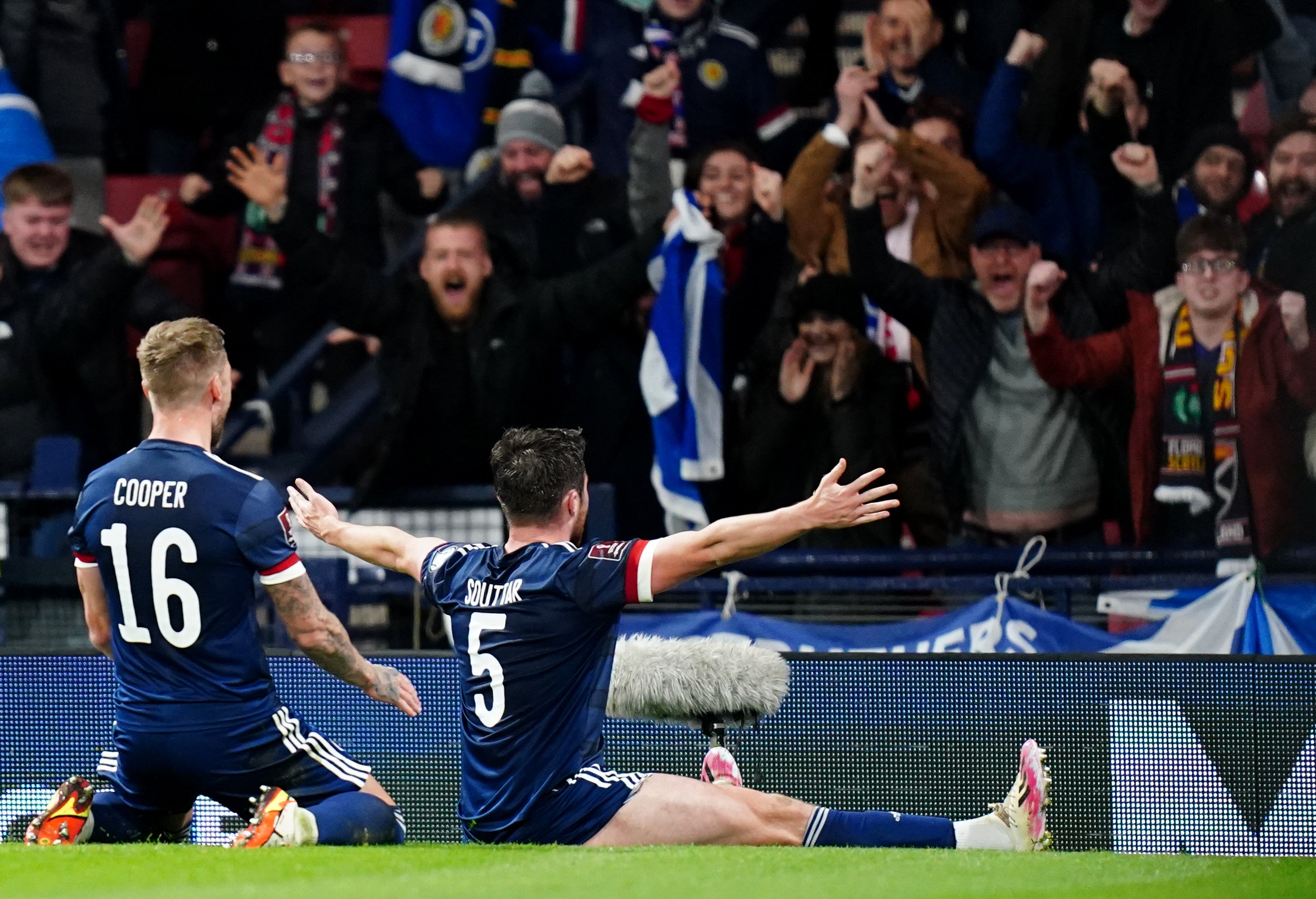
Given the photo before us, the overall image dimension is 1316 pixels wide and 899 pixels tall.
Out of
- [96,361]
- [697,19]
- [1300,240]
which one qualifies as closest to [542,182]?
[697,19]

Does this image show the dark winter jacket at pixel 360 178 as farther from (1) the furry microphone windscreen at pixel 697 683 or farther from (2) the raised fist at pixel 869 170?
(1) the furry microphone windscreen at pixel 697 683

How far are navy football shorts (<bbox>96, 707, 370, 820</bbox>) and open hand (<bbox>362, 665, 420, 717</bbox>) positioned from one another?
0.21 m

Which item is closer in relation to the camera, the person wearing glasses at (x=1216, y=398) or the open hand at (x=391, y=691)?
the open hand at (x=391, y=691)

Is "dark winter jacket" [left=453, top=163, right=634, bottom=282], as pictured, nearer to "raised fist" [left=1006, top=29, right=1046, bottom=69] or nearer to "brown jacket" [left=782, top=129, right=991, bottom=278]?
"brown jacket" [left=782, top=129, right=991, bottom=278]

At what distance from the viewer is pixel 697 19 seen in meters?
10.7

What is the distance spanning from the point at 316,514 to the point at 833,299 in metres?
5.39

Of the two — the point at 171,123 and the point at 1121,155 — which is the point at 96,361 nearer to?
the point at 171,123

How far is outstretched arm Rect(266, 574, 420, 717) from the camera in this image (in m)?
5.07

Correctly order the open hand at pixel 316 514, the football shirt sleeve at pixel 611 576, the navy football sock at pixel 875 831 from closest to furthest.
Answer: the football shirt sleeve at pixel 611 576
the navy football sock at pixel 875 831
the open hand at pixel 316 514

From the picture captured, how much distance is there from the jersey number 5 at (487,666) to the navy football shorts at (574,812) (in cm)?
28

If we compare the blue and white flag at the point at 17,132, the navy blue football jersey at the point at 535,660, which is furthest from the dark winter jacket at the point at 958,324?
the navy blue football jersey at the point at 535,660

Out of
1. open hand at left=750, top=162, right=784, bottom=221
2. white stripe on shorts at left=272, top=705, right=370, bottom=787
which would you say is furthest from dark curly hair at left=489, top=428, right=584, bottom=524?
open hand at left=750, top=162, right=784, bottom=221

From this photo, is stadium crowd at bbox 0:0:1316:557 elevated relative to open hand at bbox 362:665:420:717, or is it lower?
elevated

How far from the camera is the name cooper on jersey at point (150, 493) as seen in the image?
4957 mm
